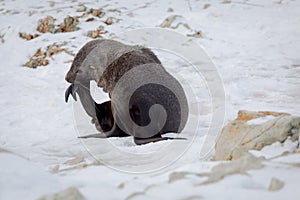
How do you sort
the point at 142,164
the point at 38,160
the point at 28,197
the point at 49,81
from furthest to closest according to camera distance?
the point at 49,81, the point at 38,160, the point at 142,164, the point at 28,197

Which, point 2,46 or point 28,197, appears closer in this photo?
point 28,197

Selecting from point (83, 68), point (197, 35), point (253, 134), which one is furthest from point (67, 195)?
point (197, 35)

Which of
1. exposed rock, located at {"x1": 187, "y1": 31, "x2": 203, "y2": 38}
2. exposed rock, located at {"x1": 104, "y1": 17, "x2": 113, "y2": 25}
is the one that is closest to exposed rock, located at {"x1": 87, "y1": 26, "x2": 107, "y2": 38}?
exposed rock, located at {"x1": 104, "y1": 17, "x2": 113, "y2": 25}

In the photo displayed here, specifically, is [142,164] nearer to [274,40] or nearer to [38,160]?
[38,160]

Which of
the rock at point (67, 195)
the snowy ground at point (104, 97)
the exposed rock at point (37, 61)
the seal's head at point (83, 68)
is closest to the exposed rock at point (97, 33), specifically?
the snowy ground at point (104, 97)

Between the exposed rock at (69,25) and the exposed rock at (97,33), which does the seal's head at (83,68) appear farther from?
the exposed rock at (69,25)

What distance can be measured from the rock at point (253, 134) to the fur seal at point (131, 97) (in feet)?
2.33

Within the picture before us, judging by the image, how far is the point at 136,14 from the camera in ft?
23.1

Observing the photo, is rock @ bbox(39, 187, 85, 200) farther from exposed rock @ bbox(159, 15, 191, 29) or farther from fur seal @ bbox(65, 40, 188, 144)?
exposed rock @ bbox(159, 15, 191, 29)

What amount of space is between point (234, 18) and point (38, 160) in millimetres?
4861

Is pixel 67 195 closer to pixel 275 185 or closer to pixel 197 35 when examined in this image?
pixel 275 185

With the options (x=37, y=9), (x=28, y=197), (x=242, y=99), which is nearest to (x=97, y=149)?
(x=28, y=197)

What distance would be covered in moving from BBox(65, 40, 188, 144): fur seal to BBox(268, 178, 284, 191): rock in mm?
1517

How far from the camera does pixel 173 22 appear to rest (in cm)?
629
